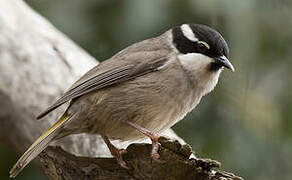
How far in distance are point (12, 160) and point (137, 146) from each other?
2.82m

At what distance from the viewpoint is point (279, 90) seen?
7461 mm

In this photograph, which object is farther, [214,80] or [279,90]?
[279,90]

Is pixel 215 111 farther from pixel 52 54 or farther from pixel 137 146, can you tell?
pixel 137 146

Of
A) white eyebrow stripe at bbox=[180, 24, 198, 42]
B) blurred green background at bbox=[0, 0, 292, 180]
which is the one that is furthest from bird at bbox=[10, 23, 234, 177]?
blurred green background at bbox=[0, 0, 292, 180]

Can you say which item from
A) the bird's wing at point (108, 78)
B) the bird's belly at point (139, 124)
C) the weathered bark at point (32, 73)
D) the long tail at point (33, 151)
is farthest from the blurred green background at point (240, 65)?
the long tail at point (33, 151)

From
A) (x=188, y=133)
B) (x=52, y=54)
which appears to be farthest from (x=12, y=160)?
(x=188, y=133)

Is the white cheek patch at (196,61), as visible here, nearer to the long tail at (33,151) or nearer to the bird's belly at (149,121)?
the bird's belly at (149,121)

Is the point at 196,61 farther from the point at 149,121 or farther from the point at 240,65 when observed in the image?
the point at 240,65

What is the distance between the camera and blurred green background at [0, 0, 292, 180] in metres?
7.02

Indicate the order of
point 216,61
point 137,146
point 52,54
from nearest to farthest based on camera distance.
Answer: point 137,146
point 216,61
point 52,54

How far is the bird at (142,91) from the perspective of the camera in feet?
18.0

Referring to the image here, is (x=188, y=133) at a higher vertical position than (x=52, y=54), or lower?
lower

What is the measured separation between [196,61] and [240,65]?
2.20 meters

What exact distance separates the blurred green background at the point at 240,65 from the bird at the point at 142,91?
1440 millimetres
